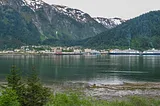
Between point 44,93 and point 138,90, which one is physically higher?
point 44,93

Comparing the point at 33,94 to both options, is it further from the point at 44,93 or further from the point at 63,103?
the point at 63,103

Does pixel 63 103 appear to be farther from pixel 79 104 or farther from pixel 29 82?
pixel 29 82

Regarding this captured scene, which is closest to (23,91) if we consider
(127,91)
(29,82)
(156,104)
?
(29,82)

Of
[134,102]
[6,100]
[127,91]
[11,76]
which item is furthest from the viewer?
[127,91]

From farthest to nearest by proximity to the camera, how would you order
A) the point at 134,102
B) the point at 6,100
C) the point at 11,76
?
the point at 11,76, the point at 134,102, the point at 6,100

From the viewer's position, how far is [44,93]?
24.2 metres

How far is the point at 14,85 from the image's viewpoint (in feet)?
79.9

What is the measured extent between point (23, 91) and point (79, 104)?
5.98 meters

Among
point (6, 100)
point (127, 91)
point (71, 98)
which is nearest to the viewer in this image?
point (6, 100)

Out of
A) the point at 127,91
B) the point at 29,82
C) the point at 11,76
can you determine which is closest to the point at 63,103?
the point at 29,82

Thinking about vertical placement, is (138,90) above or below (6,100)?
below

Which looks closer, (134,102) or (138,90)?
(134,102)

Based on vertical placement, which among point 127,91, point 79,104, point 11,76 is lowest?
point 127,91

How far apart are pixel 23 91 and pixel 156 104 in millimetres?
11222
